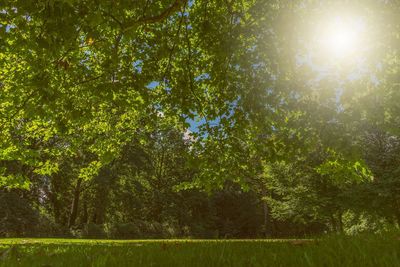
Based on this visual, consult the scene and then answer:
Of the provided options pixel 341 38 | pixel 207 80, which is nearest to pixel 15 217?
pixel 207 80

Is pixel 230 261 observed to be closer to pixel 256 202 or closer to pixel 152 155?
pixel 152 155

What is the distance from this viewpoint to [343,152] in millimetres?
9969

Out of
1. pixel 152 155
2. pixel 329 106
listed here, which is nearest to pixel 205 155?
pixel 329 106

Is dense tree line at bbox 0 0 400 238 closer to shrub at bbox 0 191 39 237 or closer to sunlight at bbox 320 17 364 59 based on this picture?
sunlight at bbox 320 17 364 59

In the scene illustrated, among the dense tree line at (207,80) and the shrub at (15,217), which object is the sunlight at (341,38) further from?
the shrub at (15,217)

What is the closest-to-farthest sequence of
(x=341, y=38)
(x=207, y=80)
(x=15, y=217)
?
1. (x=341, y=38)
2. (x=207, y=80)
3. (x=15, y=217)

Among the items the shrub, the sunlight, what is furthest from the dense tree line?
the shrub

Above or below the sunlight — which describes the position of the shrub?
below

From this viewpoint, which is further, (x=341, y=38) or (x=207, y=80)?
(x=207, y=80)

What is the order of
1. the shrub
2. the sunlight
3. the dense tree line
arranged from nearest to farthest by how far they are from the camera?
1. the dense tree line
2. the sunlight
3. the shrub

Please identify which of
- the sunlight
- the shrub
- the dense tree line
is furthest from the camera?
the shrub

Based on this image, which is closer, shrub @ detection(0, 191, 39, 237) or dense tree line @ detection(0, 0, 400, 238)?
dense tree line @ detection(0, 0, 400, 238)

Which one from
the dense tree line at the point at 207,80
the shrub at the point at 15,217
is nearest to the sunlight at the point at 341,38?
the dense tree line at the point at 207,80

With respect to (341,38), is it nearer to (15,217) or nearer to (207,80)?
(207,80)
